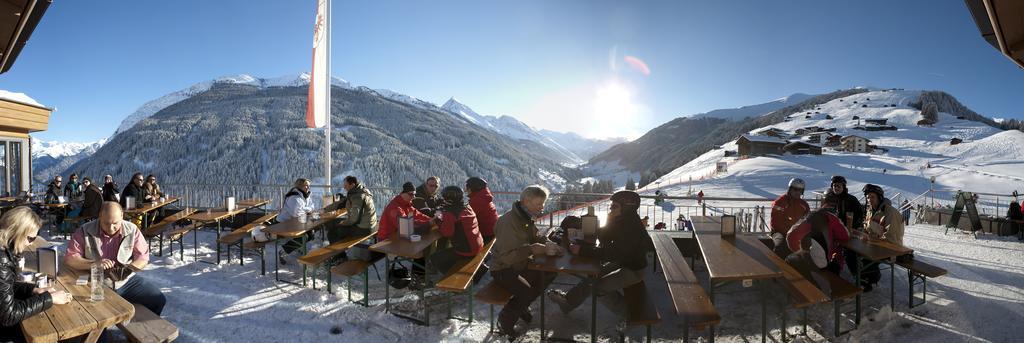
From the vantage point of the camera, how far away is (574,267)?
3859mm

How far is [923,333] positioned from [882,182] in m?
36.4

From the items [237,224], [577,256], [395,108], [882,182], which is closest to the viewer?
[577,256]

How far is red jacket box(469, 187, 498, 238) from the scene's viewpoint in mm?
5657

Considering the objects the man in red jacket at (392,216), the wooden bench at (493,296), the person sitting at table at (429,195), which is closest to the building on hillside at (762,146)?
the person sitting at table at (429,195)

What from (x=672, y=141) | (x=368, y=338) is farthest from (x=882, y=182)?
(x=672, y=141)

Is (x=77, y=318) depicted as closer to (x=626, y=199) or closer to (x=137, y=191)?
(x=626, y=199)

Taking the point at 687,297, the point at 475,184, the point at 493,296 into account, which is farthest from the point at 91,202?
the point at 687,297

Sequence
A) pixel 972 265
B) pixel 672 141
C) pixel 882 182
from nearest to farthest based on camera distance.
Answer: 1. pixel 972 265
2. pixel 882 182
3. pixel 672 141

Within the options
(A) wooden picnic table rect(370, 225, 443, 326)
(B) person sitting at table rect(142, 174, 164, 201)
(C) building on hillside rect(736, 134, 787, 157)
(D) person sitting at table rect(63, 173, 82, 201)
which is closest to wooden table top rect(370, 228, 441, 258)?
(A) wooden picnic table rect(370, 225, 443, 326)

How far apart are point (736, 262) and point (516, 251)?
84.8 inches

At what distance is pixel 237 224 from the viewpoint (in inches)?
356

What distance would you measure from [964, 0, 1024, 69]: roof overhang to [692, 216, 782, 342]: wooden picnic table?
2377mm

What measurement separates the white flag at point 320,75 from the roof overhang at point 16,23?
5.70 m

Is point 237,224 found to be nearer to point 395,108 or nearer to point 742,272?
point 742,272
